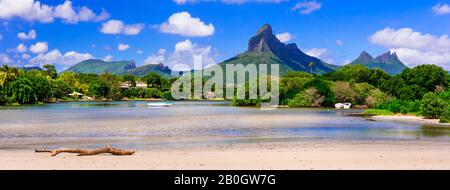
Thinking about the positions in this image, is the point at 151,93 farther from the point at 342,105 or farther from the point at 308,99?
the point at 342,105

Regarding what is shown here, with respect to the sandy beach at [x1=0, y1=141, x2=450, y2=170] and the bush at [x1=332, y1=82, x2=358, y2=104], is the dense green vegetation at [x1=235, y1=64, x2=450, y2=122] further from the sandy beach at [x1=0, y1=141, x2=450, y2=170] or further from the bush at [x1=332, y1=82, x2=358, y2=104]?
the sandy beach at [x1=0, y1=141, x2=450, y2=170]

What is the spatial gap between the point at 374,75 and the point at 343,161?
375 feet

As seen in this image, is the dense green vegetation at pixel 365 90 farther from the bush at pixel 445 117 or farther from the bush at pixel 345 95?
the bush at pixel 445 117

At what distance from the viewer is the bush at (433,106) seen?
49.8 meters

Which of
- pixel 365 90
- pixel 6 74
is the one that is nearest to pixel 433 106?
pixel 365 90

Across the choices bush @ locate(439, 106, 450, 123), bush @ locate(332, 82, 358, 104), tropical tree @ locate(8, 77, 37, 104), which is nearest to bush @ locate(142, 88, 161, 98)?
tropical tree @ locate(8, 77, 37, 104)

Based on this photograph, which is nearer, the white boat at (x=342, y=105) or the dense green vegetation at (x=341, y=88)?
the white boat at (x=342, y=105)

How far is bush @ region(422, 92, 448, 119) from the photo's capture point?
49.8 m

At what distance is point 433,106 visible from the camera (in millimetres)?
50750

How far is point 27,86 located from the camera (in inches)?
4820

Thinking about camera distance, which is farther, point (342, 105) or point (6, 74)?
point (6, 74)

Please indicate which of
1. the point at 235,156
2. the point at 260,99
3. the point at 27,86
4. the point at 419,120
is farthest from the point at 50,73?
the point at 235,156

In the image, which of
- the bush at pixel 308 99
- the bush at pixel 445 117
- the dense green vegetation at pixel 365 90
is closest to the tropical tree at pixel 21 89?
the dense green vegetation at pixel 365 90
